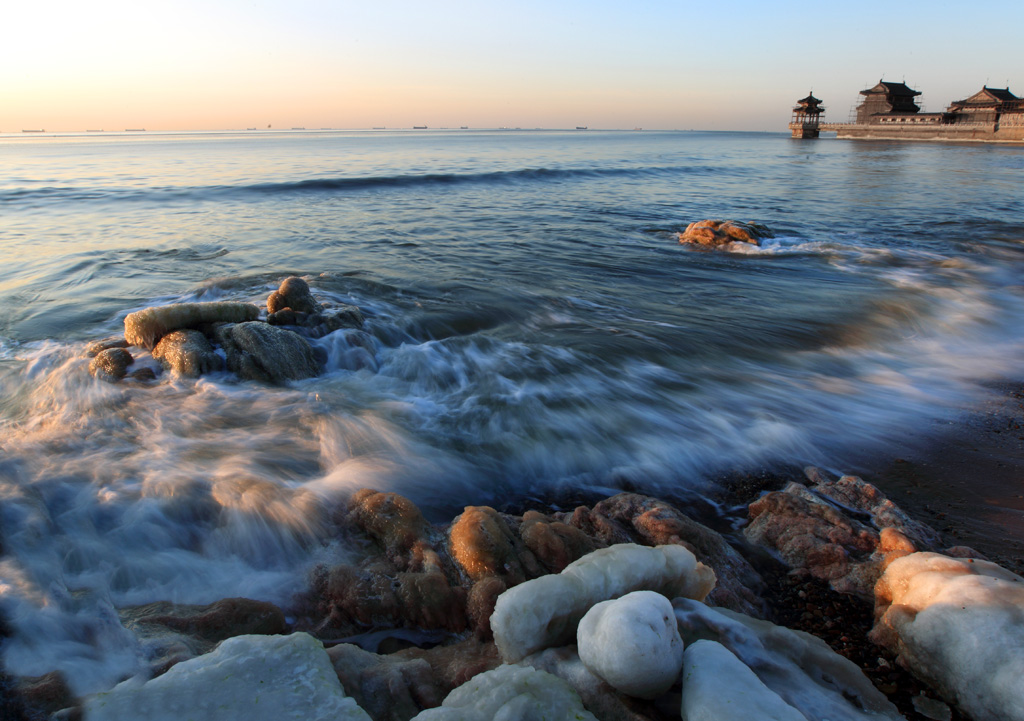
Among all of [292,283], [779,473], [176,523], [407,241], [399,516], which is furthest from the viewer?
[407,241]

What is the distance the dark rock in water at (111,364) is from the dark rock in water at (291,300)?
165cm

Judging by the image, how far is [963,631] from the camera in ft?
7.02

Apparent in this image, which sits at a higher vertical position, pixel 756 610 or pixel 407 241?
pixel 407 241

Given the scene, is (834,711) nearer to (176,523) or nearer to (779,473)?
(779,473)

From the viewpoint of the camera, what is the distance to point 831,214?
16.6m

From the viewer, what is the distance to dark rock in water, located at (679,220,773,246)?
494 inches

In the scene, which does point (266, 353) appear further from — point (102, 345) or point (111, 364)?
point (102, 345)

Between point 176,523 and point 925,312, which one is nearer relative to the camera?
point 176,523

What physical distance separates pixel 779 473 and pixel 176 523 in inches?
158

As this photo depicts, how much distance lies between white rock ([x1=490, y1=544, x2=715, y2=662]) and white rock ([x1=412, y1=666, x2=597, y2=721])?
0.62ft

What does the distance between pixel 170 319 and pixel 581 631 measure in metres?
5.56

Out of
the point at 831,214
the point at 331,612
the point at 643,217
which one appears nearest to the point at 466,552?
the point at 331,612

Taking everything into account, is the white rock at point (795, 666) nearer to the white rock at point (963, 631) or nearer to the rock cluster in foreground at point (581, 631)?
the rock cluster in foreground at point (581, 631)

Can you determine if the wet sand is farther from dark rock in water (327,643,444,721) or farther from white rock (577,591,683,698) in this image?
dark rock in water (327,643,444,721)
